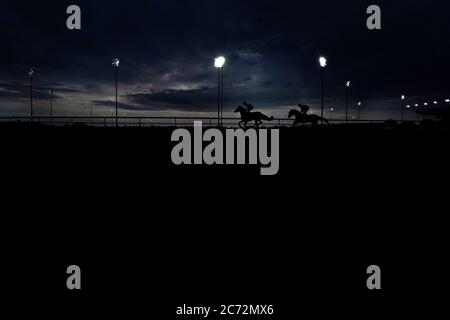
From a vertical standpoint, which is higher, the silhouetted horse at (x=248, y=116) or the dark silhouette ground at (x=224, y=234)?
the silhouetted horse at (x=248, y=116)

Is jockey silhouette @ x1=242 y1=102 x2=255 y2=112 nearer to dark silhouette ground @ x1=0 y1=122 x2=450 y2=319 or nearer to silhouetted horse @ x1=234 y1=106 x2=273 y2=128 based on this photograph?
silhouetted horse @ x1=234 y1=106 x2=273 y2=128

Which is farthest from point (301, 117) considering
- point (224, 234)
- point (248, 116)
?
point (224, 234)

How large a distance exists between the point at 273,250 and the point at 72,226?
11.4 feet

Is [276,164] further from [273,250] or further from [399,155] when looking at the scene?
[273,250]

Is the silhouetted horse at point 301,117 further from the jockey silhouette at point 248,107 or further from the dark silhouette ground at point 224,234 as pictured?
the dark silhouette ground at point 224,234

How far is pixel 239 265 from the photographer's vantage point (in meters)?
4.45

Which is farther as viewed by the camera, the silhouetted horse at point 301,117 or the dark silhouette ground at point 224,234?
the silhouetted horse at point 301,117

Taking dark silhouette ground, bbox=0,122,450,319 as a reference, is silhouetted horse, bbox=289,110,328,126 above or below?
above

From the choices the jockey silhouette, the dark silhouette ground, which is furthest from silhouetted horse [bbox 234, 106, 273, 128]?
the dark silhouette ground

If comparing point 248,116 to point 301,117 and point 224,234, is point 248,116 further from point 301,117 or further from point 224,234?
point 224,234

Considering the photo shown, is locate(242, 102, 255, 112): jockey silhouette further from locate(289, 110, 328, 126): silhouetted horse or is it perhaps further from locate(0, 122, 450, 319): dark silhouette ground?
locate(0, 122, 450, 319): dark silhouette ground

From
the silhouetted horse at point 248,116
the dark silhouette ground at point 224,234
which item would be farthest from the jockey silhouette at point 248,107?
the dark silhouette ground at point 224,234

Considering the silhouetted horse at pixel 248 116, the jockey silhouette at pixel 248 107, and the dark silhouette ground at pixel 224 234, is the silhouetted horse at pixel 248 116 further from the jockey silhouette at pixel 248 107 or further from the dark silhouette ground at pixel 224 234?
the dark silhouette ground at pixel 224 234

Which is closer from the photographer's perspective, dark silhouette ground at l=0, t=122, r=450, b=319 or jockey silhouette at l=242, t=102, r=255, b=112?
dark silhouette ground at l=0, t=122, r=450, b=319
